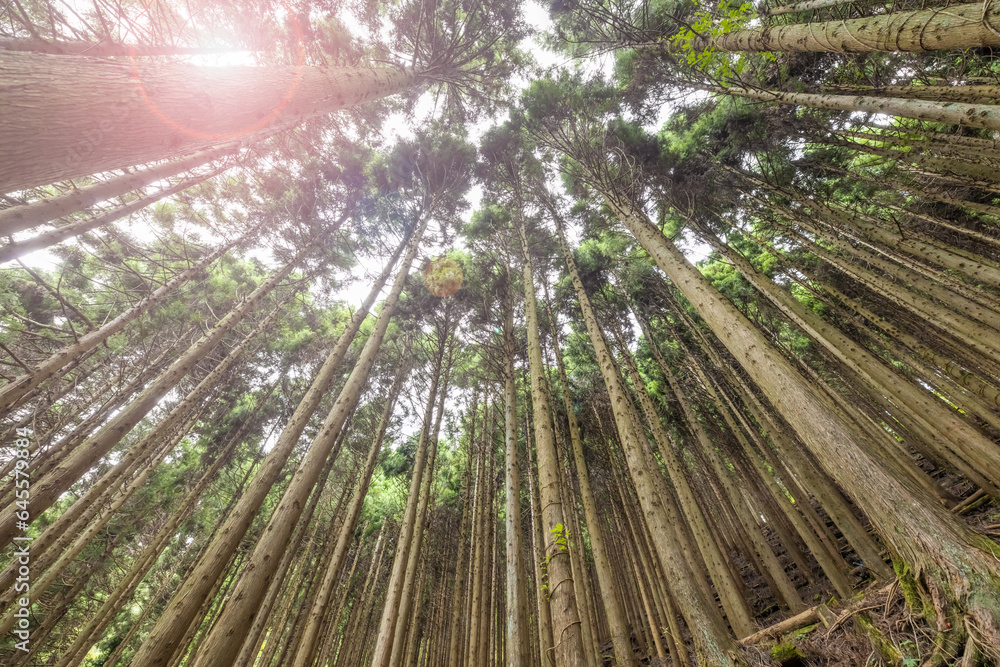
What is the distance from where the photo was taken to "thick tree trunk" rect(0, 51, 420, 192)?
179 centimetres

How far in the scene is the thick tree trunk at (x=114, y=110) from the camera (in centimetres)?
179

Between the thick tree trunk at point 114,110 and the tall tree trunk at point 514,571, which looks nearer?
the thick tree trunk at point 114,110

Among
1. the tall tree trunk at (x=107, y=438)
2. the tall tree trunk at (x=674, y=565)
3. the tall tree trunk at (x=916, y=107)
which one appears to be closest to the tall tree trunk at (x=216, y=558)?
the tall tree trunk at (x=107, y=438)

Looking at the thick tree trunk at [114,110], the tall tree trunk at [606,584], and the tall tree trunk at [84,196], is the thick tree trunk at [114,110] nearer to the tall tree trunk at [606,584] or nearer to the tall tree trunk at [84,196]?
the tall tree trunk at [84,196]

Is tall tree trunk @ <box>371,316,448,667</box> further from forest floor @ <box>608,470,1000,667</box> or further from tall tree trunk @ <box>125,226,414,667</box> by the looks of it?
forest floor @ <box>608,470,1000,667</box>

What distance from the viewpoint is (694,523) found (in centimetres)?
780

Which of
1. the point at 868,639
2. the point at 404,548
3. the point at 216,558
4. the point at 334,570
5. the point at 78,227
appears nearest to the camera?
the point at 868,639

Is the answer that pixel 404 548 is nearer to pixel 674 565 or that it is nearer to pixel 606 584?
pixel 606 584

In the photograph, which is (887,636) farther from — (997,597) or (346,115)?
(346,115)

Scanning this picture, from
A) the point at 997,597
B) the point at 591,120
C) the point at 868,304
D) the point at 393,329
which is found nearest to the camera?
the point at 997,597

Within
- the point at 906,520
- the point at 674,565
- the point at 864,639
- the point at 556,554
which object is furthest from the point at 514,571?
the point at 906,520

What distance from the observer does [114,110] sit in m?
2.18

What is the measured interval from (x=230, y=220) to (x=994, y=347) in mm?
18539

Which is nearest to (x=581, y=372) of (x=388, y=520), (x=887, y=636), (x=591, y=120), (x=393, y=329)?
(x=393, y=329)
